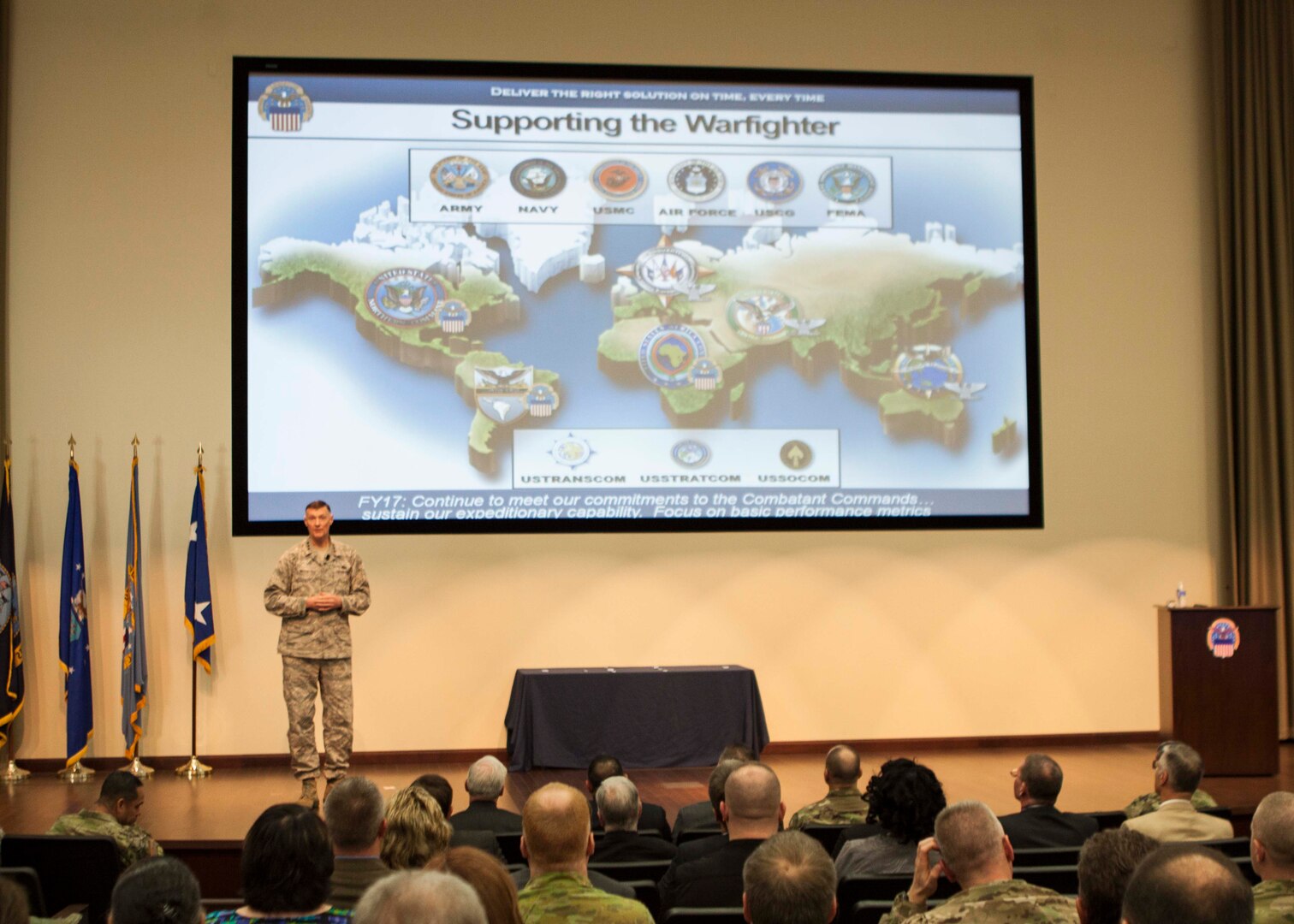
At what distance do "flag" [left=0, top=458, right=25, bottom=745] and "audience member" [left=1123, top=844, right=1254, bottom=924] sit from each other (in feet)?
23.4

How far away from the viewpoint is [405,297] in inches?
313

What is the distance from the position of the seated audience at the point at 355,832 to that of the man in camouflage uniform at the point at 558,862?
1.23ft

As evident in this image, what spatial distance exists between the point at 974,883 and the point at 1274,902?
605 mm

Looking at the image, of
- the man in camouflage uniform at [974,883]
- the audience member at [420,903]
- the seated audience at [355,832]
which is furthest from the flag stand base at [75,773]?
the audience member at [420,903]

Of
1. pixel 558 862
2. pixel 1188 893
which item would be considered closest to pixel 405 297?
pixel 558 862

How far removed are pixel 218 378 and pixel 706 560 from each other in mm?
3222

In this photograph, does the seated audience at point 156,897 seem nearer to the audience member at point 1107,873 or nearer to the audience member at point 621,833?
the audience member at point 1107,873

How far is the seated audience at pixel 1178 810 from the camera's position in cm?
380

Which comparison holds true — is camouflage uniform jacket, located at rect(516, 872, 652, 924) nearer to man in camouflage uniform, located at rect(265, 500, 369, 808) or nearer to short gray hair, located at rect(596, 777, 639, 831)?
short gray hair, located at rect(596, 777, 639, 831)

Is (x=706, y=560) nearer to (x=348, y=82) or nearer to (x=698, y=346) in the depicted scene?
(x=698, y=346)

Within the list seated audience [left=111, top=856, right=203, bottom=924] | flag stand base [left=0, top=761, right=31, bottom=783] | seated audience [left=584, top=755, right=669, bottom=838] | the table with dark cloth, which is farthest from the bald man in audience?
flag stand base [left=0, top=761, right=31, bottom=783]

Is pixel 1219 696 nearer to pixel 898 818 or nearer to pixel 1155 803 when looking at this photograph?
pixel 1155 803

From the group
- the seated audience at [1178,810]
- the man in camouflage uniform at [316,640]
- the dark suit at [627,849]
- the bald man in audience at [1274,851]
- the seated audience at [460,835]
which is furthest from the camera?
the man in camouflage uniform at [316,640]

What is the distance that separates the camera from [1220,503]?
28.3 feet
